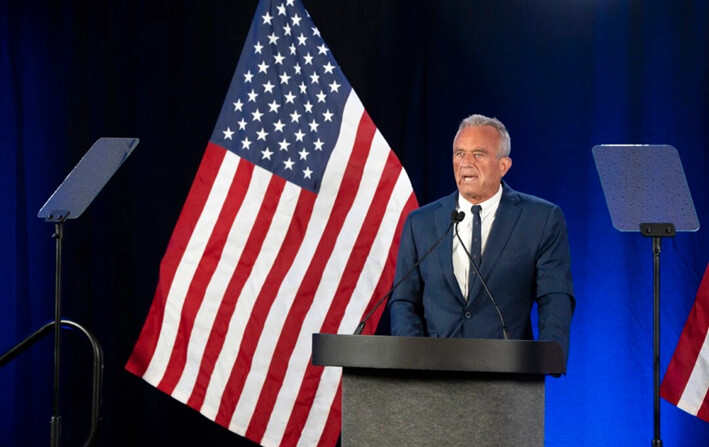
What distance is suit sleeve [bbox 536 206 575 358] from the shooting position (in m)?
2.62

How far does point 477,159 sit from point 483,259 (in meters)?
0.33

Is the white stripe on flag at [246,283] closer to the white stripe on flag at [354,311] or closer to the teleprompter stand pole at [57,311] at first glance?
the white stripe on flag at [354,311]

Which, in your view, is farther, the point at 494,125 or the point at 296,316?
the point at 296,316

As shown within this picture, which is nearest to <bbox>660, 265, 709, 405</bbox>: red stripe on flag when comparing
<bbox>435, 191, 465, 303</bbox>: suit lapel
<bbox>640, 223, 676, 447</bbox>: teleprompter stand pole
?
<bbox>640, 223, 676, 447</bbox>: teleprompter stand pole

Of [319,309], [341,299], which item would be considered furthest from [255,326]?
[341,299]

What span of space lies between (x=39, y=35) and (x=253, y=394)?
1990 millimetres

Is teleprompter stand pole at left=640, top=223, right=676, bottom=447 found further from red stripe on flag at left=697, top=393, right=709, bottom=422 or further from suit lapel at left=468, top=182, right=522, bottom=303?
red stripe on flag at left=697, top=393, right=709, bottom=422

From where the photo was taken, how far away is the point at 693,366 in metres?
3.77

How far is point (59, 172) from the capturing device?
4.34 meters

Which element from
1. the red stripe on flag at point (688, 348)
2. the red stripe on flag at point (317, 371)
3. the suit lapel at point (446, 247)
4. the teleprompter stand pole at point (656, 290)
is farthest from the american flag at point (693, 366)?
the suit lapel at point (446, 247)

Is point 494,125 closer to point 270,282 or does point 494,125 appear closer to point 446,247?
point 446,247

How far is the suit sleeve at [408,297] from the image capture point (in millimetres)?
2799

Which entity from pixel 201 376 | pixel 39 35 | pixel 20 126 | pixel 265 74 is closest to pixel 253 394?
pixel 201 376

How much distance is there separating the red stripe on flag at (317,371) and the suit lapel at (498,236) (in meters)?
1.06
